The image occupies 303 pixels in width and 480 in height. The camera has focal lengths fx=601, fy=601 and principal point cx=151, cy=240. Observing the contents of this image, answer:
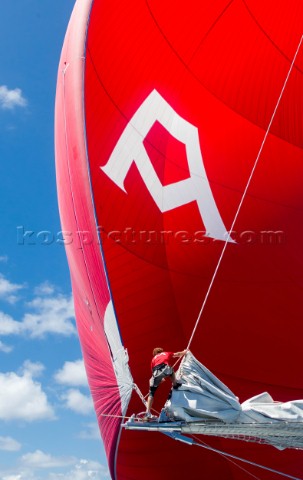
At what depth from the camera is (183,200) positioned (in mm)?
6488

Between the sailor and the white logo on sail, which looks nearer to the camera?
the sailor

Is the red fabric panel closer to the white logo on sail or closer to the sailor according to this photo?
the white logo on sail

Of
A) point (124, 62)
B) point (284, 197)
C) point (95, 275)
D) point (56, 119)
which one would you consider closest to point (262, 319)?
point (284, 197)

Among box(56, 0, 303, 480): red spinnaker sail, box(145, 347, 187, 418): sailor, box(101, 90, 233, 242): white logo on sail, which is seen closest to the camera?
box(145, 347, 187, 418): sailor

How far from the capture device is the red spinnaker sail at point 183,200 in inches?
245

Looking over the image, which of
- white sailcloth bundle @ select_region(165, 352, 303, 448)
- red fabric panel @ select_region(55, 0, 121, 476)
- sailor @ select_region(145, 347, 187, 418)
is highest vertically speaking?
red fabric panel @ select_region(55, 0, 121, 476)

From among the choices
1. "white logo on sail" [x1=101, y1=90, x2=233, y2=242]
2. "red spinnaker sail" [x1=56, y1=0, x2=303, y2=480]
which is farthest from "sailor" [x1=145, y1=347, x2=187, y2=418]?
"white logo on sail" [x1=101, y1=90, x2=233, y2=242]

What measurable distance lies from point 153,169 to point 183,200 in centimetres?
47

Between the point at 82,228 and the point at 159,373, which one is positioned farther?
the point at 82,228

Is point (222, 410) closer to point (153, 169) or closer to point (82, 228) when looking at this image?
point (82, 228)

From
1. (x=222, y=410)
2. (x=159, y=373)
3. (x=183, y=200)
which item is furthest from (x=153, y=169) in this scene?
(x=222, y=410)

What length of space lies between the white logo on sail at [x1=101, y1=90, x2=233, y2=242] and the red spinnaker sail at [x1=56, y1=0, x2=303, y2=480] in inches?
0.5

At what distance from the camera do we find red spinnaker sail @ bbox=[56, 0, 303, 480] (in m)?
6.22

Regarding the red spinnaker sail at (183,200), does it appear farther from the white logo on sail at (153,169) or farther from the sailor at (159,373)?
the sailor at (159,373)
